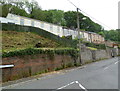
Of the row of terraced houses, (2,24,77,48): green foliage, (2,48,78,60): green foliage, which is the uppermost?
the row of terraced houses

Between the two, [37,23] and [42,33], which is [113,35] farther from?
[42,33]

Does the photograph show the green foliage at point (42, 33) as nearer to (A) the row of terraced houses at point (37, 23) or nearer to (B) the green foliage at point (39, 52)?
(B) the green foliage at point (39, 52)

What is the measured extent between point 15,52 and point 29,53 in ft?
5.07

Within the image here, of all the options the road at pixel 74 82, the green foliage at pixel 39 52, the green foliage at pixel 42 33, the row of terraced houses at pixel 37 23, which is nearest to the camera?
the road at pixel 74 82

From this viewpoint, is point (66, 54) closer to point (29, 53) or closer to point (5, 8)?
point (29, 53)

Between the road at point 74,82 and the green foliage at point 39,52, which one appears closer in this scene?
the road at point 74,82

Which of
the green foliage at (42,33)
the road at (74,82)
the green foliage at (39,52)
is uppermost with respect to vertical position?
the green foliage at (42,33)

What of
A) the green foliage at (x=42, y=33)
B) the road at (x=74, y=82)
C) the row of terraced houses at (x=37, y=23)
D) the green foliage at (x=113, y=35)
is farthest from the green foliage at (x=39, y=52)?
the green foliage at (x=113, y=35)

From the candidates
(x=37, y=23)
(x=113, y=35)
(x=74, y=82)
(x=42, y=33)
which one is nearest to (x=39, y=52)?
(x=74, y=82)

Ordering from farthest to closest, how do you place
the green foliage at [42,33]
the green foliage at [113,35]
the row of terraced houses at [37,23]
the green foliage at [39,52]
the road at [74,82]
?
the green foliage at [113,35] → the row of terraced houses at [37,23] → the green foliage at [42,33] → the green foliage at [39,52] → the road at [74,82]

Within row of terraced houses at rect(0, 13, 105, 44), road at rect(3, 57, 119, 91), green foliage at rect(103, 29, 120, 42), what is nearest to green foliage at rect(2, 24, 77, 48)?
row of terraced houses at rect(0, 13, 105, 44)

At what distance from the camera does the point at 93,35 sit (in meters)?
62.5

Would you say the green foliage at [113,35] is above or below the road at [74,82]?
above

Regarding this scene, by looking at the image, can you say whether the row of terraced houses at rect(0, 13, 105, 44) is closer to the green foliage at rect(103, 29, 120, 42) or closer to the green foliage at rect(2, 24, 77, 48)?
the green foliage at rect(2, 24, 77, 48)
